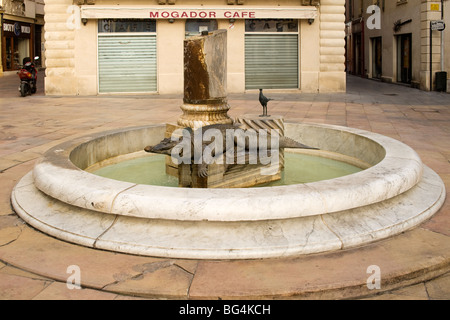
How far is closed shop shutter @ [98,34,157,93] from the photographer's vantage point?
1838 centimetres

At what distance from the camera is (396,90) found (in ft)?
63.7

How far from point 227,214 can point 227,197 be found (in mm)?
138

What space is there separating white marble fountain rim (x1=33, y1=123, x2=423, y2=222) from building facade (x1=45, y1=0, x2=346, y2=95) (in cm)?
1470

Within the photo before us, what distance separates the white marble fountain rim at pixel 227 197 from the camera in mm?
3514

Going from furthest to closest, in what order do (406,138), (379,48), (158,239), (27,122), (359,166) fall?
(379,48) → (27,122) → (406,138) → (359,166) → (158,239)

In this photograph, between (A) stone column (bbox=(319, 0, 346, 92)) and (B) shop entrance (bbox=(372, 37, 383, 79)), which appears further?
(B) shop entrance (bbox=(372, 37, 383, 79))

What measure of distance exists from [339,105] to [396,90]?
656cm

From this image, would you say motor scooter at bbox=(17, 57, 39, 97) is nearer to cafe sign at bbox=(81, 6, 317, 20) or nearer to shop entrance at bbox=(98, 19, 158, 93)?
shop entrance at bbox=(98, 19, 158, 93)

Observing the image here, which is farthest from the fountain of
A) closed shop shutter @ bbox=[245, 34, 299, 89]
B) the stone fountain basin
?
closed shop shutter @ bbox=[245, 34, 299, 89]

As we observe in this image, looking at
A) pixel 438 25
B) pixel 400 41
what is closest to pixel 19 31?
pixel 400 41

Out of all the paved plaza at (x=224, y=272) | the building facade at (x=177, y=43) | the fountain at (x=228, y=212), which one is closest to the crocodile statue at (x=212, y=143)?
the fountain at (x=228, y=212)

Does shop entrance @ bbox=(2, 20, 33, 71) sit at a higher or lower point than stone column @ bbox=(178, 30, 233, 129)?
higher
